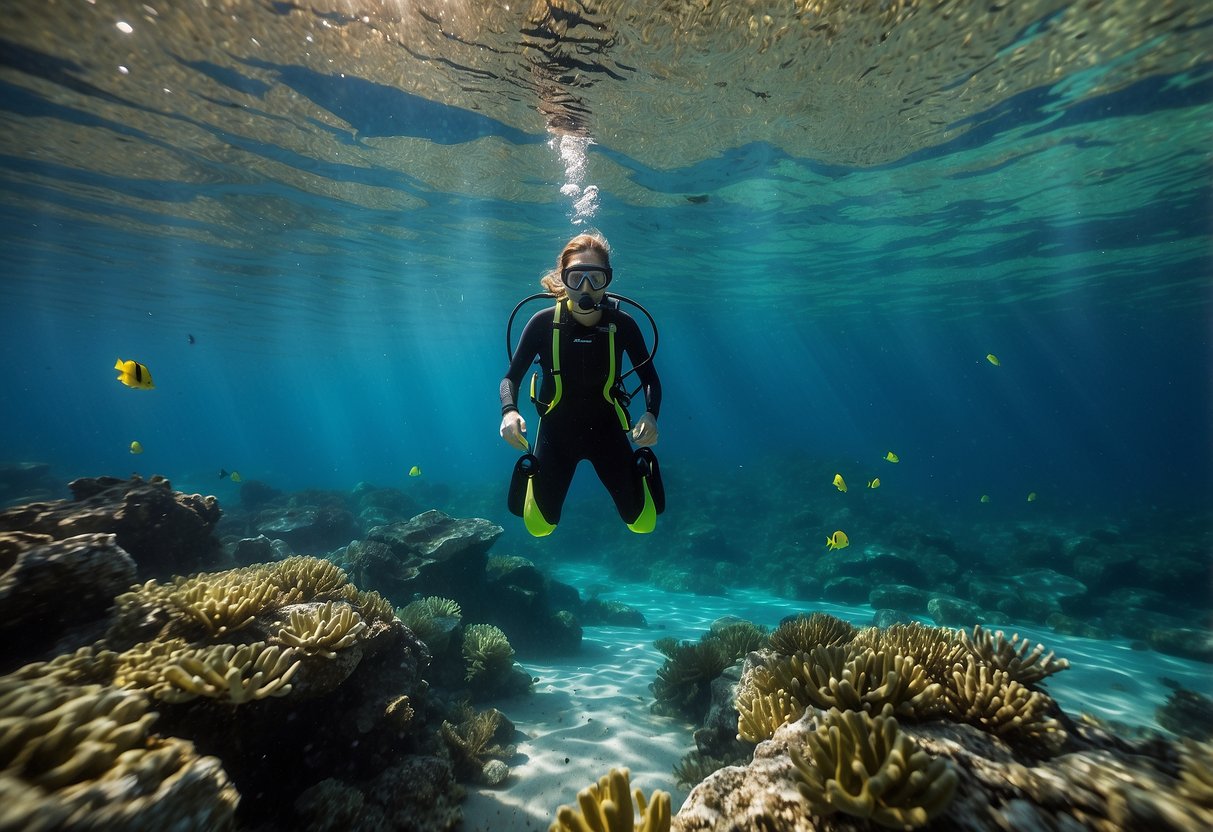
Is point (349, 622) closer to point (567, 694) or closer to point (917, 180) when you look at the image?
point (567, 694)

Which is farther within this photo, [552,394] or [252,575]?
[552,394]

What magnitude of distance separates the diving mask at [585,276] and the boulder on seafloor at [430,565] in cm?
669

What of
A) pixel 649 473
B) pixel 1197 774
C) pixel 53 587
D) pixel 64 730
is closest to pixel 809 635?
Answer: pixel 649 473

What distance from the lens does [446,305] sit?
32781mm

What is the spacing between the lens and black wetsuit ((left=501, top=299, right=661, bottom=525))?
5.18 m

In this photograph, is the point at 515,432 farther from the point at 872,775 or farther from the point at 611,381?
the point at 872,775

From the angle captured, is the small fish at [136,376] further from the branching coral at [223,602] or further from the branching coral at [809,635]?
the branching coral at [809,635]

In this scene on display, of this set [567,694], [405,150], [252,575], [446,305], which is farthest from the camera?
[446,305]

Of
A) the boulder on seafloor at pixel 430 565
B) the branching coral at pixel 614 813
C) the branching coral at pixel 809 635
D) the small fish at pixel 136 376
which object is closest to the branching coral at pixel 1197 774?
the branching coral at pixel 809 635

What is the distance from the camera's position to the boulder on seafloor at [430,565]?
31.5ft

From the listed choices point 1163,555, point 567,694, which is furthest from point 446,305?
point 1163,555

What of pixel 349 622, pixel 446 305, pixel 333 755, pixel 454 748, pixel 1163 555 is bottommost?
pixel 1163 555

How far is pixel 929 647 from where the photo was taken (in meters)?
3.45

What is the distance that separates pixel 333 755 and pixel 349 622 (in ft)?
3.48
